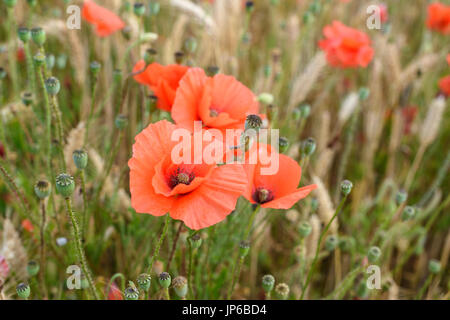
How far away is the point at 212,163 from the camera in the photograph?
2.03ft

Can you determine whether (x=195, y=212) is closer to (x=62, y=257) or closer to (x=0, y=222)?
(x=62, y=257)

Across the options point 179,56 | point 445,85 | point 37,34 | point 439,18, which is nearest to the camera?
point 37,34

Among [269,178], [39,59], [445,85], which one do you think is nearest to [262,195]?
[269,178]

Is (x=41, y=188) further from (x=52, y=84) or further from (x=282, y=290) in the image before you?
(x=282, y=290)

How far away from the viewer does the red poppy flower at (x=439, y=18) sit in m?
1.54

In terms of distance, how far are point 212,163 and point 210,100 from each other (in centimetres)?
18

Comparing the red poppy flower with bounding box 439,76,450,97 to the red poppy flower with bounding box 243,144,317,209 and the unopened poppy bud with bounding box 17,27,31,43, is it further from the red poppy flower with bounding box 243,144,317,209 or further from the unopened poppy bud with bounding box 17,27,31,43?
the unopened poppy bud with bounding box 17,27,31,43

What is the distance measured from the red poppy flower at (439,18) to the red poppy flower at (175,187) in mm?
1221

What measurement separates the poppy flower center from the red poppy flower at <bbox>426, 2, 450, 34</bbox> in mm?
1122

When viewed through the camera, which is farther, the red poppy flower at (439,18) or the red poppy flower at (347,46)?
the red poppy flower at (439,18)

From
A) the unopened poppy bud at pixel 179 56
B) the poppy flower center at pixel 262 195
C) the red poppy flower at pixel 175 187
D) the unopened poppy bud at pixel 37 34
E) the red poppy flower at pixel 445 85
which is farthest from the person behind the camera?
the red poppy flower at pixel 445 85

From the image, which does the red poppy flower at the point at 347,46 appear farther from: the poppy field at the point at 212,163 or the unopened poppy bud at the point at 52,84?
the unopened poppy bud at the point at 52,84

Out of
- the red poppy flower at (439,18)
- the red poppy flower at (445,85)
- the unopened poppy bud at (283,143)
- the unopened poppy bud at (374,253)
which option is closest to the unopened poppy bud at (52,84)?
the unopened poppy bud at (283,143)
